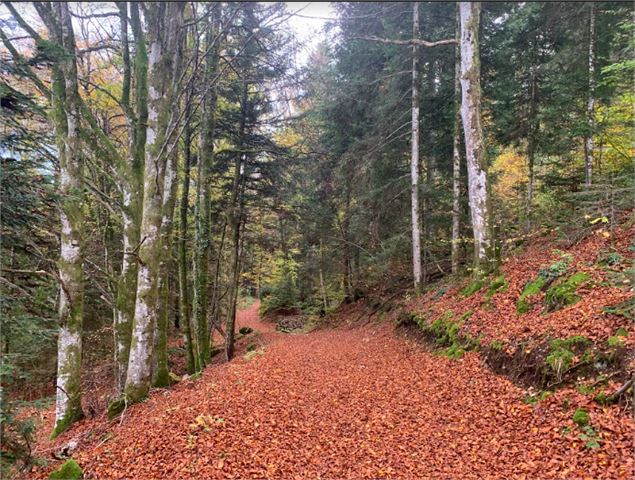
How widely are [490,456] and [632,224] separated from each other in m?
6.06

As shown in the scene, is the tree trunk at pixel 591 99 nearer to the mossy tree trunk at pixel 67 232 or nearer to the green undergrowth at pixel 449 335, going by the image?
the green undergrowth at pixel 449 335

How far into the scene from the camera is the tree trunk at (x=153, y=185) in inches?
259

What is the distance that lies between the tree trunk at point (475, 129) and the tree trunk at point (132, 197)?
7736mm

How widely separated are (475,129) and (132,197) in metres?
8.37

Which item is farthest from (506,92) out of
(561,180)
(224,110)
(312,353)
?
(312,353)

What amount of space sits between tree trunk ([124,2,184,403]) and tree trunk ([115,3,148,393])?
88 cm

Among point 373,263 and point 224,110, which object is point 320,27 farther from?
point 373,263

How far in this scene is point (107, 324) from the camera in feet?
51.2

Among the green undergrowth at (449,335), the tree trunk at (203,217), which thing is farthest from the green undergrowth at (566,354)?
the tree trunk at (203,217)

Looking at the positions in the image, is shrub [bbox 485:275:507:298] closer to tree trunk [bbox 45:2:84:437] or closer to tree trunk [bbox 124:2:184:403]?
tree trunk [bbox 124:2:184:403]

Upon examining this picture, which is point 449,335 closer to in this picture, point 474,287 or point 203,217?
point 474,287

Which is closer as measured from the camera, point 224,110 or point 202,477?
point 202,477

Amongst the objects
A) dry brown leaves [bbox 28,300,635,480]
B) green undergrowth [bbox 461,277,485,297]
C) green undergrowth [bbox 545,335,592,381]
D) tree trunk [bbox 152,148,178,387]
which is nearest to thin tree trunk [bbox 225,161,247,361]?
tree trunk [bbox 152,148,178,387]

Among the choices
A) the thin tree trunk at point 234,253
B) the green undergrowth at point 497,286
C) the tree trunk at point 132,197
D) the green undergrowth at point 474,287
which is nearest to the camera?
the tree trunk at point 132,197
